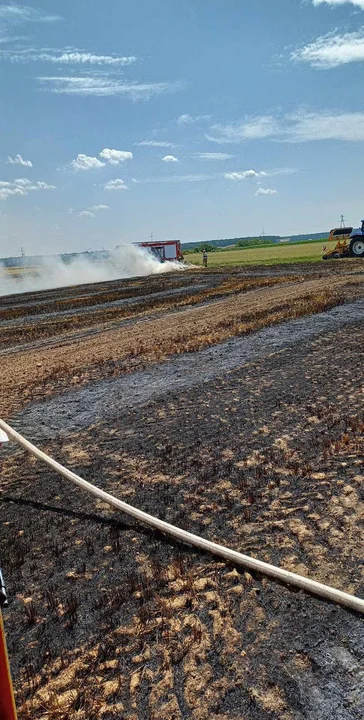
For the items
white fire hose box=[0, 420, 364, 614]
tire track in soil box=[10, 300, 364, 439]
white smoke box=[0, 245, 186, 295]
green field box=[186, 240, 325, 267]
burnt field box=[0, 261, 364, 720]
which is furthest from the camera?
green field box=[186, 240, 325, 267]

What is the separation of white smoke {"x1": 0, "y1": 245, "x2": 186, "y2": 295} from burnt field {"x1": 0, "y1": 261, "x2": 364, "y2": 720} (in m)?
35.2

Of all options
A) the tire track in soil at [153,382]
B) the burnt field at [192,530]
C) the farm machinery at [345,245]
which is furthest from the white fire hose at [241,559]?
the farm machinery at [345,245]

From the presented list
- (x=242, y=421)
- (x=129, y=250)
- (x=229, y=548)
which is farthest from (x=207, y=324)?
(x=129, y=250)

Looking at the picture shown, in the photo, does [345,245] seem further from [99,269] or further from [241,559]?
[241,559]

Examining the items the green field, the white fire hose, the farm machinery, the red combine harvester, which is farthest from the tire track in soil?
the red combine harvester

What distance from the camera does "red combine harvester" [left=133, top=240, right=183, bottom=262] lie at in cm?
5047

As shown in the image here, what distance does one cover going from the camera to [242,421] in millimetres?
6672

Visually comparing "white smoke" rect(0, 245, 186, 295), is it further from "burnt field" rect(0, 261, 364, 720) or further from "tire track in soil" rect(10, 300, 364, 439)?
"burnt field" rect(0, 261, 364, 720)

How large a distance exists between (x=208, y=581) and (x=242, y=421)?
3.20 metres

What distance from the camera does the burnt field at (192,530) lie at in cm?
280

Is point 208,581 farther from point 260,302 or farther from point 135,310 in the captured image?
point 135,310

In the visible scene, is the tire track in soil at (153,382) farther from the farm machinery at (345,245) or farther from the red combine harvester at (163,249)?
the red combine harvester at (163,249)

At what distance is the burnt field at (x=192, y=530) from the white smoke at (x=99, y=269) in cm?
3519

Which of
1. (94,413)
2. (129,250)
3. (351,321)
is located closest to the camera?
(94,413)
